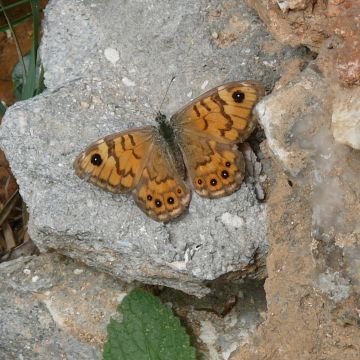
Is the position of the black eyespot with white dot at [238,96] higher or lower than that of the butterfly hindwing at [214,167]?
higher

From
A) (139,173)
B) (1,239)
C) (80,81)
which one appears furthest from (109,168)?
(1,239)

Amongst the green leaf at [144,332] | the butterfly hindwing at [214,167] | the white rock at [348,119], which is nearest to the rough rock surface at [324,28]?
the white rock at [348,119]

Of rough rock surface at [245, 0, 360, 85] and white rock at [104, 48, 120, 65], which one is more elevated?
rough rock surface at [245, 0, 360, 85]

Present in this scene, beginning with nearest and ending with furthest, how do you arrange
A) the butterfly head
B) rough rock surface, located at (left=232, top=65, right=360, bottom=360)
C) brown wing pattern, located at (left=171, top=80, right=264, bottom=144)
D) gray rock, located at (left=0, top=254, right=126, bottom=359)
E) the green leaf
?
1. rough rock surface, located at (left=232, top=65, right=360, bottom=360)
2. brown wing pattern, located at (left=171, top=80, right=264, bottom=144)
3. the butterfly head
4. the green leaf
5. gray rock, located at (left=0, top=254, right=126, bottom=359)

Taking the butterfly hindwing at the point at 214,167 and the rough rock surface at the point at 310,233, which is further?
the butterfly hindwing at the point at 214,167

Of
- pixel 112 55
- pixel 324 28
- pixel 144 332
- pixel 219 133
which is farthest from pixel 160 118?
pixel 144 332

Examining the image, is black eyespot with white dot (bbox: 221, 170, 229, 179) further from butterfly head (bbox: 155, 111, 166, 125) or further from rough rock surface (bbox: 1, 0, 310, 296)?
butterfly head (bbox: 155, 111, 166, 125)

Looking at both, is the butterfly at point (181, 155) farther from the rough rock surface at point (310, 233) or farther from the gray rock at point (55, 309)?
the gray rock at point (55, 309)

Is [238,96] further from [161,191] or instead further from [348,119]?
[348,119]

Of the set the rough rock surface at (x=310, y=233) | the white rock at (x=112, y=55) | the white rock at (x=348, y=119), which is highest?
the white rock at (x=348, y=119)

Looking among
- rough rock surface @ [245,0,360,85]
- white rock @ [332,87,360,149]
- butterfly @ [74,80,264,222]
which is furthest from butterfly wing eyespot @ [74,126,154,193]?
white rock @ [332,87,360,149]
